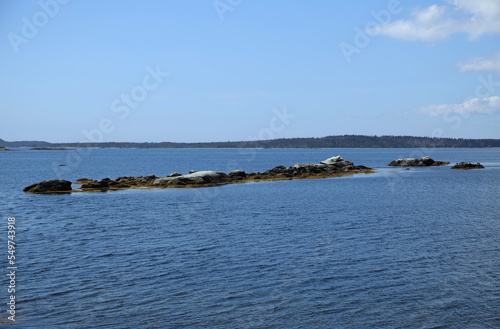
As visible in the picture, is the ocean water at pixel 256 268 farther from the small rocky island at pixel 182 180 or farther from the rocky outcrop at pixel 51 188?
the small rocky island at pixel 182 180

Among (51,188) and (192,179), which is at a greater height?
(192,179)

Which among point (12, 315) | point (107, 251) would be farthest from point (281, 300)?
point (107, 251)

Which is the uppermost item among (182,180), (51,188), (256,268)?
(182,180)

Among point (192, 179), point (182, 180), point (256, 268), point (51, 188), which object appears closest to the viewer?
point (256, 268)

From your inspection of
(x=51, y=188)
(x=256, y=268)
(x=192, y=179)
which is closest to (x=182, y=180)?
(x=192, y=179)

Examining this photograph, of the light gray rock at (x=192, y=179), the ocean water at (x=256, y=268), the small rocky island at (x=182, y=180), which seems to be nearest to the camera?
the ocean water at (x=256, y=268)

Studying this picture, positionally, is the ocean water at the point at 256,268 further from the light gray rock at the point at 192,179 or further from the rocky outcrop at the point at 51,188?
the light gray rock at the point at 192,179

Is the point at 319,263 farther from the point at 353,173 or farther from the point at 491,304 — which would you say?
the point at 353,173

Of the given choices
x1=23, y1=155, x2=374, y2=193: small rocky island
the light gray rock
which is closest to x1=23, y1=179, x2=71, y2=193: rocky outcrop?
x1=23, y1=155, x2=374, y2=193: small rocky island

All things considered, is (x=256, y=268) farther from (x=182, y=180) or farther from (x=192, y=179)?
(x=192, y=179)

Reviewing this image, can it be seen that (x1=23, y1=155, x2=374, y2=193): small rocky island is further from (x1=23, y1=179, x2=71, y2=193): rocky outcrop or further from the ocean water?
the ocean water

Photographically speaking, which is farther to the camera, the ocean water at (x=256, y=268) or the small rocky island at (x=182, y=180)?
the small rocky island at (x=182, y=180)

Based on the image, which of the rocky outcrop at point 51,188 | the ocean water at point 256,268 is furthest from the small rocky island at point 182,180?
the ocean water at point 256,268

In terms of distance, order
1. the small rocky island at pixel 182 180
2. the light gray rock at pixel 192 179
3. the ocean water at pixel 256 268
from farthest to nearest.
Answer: the light gray rock at pixel 192 179, the small rocky island at pixel 182 180, the ocean water at pixel 256 268
